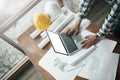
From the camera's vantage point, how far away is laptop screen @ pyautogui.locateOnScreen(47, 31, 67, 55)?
111 cm

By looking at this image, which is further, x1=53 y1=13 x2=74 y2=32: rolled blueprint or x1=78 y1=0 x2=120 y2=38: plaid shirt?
x1=53 y1=13 x2=74 y2=32: rolled blueprint

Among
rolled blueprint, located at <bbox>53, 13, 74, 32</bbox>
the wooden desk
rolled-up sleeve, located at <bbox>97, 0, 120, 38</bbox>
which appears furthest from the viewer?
rolled blueprint, located at <bbox>53, 13, 74, 32</bbox>

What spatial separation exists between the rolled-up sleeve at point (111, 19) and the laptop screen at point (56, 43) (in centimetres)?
20

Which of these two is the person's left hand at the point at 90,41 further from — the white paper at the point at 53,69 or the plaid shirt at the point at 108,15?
the white paper at the point at 53,69

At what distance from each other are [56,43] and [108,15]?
0.31m

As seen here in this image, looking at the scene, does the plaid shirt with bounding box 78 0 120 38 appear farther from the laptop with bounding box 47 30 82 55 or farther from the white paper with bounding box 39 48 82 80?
the white paper with bounding box 39 48 82 80

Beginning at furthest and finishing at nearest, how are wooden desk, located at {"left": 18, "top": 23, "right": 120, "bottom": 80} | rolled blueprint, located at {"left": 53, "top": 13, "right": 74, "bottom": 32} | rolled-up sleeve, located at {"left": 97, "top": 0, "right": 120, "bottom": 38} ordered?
rolled blueprint, located at {"left": 53, "top": 13, "right": 74, "bottom": 32}
wooden desk, located at {"left": 18, "top": 23, "right": 120, "bottom": 80}
rolled-up sleeve, located at {"left": 97, "top": 0, "right": 120, "bottom": 38}

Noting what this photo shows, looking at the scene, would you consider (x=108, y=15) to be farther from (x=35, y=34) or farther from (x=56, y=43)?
(x=35, y=34)

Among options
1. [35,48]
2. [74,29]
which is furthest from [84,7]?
[35,48]

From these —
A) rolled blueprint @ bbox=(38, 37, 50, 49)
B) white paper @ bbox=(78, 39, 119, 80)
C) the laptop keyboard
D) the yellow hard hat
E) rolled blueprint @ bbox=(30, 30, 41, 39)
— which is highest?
the yellow hard hat

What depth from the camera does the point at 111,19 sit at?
0.99 metres

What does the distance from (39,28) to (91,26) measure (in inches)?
12.0

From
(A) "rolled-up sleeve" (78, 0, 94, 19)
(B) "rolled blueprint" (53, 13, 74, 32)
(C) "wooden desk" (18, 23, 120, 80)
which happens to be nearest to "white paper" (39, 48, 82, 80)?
(C) "wooden desk" (18, 23, 120, 80)

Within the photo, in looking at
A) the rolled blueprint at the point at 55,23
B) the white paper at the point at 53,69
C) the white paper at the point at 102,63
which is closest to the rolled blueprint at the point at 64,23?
the rolled blueprint at the point at 55,23
